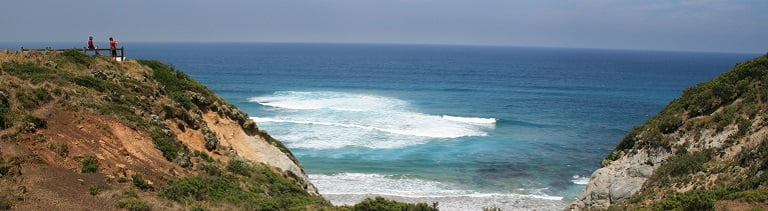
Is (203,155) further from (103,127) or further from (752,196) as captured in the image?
(752,196)

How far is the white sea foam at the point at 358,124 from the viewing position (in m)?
42.3

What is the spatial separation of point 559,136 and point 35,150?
4164 centimetres

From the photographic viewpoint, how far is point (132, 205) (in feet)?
39.4

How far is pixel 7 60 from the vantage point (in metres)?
20.3

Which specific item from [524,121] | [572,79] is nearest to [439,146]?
[524,121]

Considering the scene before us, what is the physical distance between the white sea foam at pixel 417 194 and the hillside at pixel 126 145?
6868mm

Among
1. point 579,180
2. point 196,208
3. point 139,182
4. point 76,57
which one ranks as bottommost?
point 579,180

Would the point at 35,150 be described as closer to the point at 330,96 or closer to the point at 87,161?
the point at 87,161

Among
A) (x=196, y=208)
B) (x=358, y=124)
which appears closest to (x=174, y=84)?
(x=196, y=208)

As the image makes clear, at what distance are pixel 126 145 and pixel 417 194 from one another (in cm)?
1733

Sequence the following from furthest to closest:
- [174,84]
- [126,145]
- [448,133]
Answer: [448,133], [174,84], [126,145]

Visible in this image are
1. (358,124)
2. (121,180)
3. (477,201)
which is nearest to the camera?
(121,180)

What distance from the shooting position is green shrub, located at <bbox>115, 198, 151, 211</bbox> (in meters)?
12.0

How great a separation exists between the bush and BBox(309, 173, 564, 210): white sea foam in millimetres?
15239
